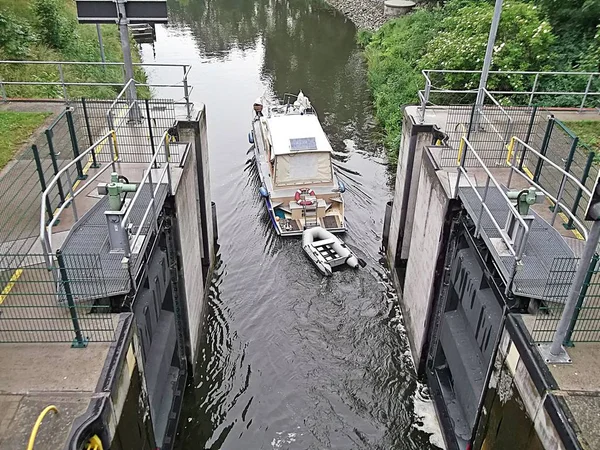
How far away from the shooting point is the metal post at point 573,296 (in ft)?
19.9

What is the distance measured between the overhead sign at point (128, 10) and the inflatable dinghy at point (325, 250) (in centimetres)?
729

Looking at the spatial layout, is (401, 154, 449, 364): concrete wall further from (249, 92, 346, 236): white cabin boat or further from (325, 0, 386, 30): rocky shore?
(325, 0, 386, 30): rocky shore

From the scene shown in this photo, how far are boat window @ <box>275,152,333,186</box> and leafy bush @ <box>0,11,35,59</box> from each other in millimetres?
9995

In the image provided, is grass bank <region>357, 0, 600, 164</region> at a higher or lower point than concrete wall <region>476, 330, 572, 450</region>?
higher

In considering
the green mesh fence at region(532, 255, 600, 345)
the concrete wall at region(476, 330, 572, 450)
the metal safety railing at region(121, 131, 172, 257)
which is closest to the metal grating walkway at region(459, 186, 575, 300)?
the green mesh fence at region(532, 255, 600, 345)

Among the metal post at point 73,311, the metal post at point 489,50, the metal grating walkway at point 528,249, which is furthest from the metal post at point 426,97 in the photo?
the metal post at point 73,311

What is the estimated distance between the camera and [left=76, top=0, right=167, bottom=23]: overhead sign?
1187 cm

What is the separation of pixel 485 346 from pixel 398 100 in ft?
57.8

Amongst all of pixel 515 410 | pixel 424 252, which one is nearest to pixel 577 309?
pixel 515 410

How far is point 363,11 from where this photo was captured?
146ft

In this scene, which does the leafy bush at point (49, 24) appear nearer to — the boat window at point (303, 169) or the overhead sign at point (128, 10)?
the boat window at point (303, 169)

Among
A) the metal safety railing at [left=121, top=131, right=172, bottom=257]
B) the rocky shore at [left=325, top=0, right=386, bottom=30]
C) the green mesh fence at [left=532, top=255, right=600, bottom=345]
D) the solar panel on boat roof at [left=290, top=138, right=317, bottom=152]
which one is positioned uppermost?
the metal safety railing at [left=121, top=131, right=172, bottom=257]

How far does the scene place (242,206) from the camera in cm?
1895

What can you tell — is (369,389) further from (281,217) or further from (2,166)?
(2,166)
